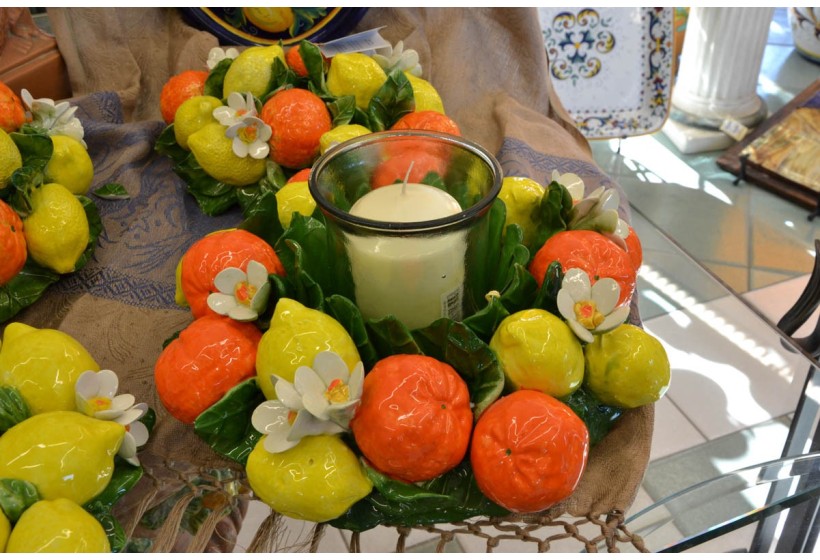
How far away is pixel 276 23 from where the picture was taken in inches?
33.5

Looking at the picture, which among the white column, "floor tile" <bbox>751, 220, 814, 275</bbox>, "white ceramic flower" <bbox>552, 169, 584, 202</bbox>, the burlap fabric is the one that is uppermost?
"white ceramic flower" <bbox>552, 169, 584, 202</bbox>

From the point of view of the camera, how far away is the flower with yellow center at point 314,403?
15.2 inches

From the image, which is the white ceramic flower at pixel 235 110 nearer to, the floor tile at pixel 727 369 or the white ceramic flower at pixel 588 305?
the white ceramic flower at pixel 588 305

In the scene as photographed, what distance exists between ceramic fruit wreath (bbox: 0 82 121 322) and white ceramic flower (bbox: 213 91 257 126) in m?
0.14

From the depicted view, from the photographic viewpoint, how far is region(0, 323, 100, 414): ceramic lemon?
16.9 inches

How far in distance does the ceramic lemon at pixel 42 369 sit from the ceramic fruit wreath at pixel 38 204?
0.42 feet

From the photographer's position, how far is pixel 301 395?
1.27 ft

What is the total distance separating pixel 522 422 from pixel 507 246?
16 centimetres

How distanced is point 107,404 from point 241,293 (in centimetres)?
10

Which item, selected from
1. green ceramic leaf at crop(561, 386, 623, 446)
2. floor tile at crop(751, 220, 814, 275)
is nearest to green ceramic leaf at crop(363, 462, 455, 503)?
green ceramic leaf at crop(561, 386, 623, 446)

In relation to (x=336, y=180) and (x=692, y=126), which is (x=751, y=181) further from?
(x=336, y=180)

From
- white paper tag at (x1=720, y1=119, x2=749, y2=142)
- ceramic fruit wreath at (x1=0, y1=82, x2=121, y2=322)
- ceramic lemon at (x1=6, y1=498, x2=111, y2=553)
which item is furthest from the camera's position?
white paper tag at (x1=720, y1=119, x2=749, y2=142)

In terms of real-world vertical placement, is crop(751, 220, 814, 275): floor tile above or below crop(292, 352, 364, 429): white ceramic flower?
below

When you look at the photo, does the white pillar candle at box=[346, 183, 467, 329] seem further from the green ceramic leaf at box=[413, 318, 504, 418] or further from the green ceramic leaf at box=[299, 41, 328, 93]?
the green ceramic leaf at box=[299, 41, 328, 93]
